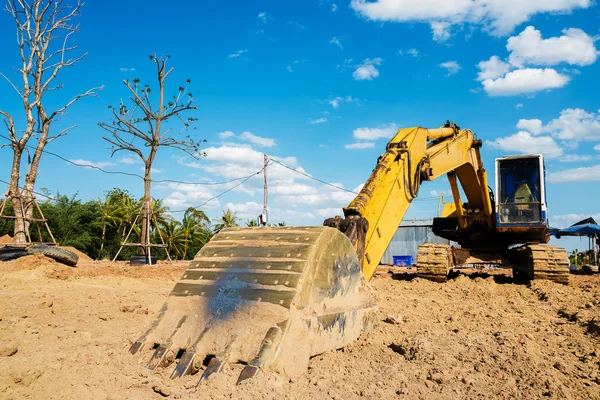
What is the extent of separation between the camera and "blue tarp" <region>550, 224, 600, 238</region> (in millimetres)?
19812

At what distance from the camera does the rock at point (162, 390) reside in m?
2.86

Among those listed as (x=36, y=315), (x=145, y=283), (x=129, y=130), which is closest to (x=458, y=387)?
(x=36, y=315)

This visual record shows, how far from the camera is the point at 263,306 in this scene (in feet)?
10.9

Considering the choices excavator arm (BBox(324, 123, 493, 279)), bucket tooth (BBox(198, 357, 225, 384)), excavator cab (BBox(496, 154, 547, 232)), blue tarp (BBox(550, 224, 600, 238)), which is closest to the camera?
bucket tooth (BBox(198, 357, 225, 384))

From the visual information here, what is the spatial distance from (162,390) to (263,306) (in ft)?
2.71

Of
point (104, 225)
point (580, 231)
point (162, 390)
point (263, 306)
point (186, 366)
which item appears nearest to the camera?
point (162, 390)

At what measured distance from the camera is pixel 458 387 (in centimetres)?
313

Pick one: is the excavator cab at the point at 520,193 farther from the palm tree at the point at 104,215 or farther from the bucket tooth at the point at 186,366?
the palm tree at the point at 104,215

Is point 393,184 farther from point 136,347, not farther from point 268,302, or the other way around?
point 136,347

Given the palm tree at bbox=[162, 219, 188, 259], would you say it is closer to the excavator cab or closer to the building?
the building

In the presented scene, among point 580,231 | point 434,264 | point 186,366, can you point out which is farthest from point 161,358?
point 580,231

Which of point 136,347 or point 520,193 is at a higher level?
point 520,193

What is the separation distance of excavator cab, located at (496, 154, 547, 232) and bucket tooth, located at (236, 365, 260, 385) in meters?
8.41

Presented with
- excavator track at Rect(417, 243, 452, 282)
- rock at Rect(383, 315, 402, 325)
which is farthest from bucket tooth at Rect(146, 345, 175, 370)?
excavator track at Rect(417, 243, 452, 282)
